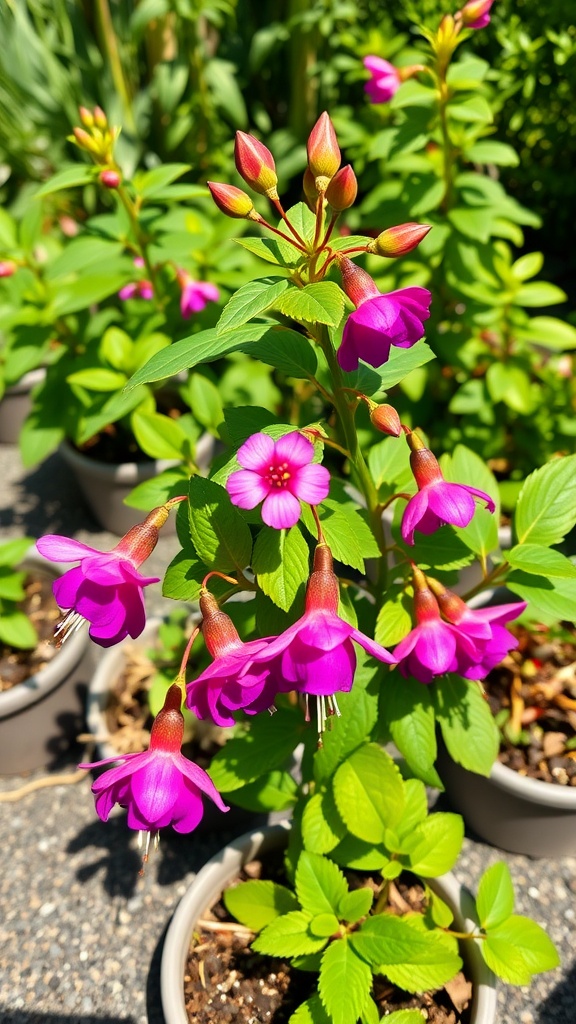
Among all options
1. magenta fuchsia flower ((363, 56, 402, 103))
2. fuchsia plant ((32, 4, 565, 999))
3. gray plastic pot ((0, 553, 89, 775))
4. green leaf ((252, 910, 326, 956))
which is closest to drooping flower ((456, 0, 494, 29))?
magenta fuchsia flower ((363, 56, 402, 103))

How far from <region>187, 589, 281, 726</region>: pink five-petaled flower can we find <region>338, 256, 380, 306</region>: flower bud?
0.34 m

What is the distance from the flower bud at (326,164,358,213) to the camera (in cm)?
70

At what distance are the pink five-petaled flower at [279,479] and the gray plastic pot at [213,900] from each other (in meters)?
0.79

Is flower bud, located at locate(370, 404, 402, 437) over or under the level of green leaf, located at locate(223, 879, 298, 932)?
over

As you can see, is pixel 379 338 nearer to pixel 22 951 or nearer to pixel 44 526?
pixel 22 951

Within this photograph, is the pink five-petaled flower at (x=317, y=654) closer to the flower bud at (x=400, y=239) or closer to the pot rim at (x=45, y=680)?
the flower bud at (x=400, y=239)

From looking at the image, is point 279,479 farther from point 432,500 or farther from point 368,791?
point 368,791

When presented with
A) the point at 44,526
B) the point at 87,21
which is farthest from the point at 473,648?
the point at 87,21

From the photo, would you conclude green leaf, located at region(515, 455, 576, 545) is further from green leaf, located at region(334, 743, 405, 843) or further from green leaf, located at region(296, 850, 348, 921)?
green leaf, located at region(296, 850, 348, 921)

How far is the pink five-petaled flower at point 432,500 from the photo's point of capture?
2.47 feet

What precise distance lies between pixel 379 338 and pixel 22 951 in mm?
1426

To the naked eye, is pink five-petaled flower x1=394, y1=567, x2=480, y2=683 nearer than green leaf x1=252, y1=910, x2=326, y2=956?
Yes

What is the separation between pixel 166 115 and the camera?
8.75 feet

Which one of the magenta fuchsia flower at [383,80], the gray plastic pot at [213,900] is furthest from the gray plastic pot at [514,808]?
the magenta fuchsia flower at [383,80]
